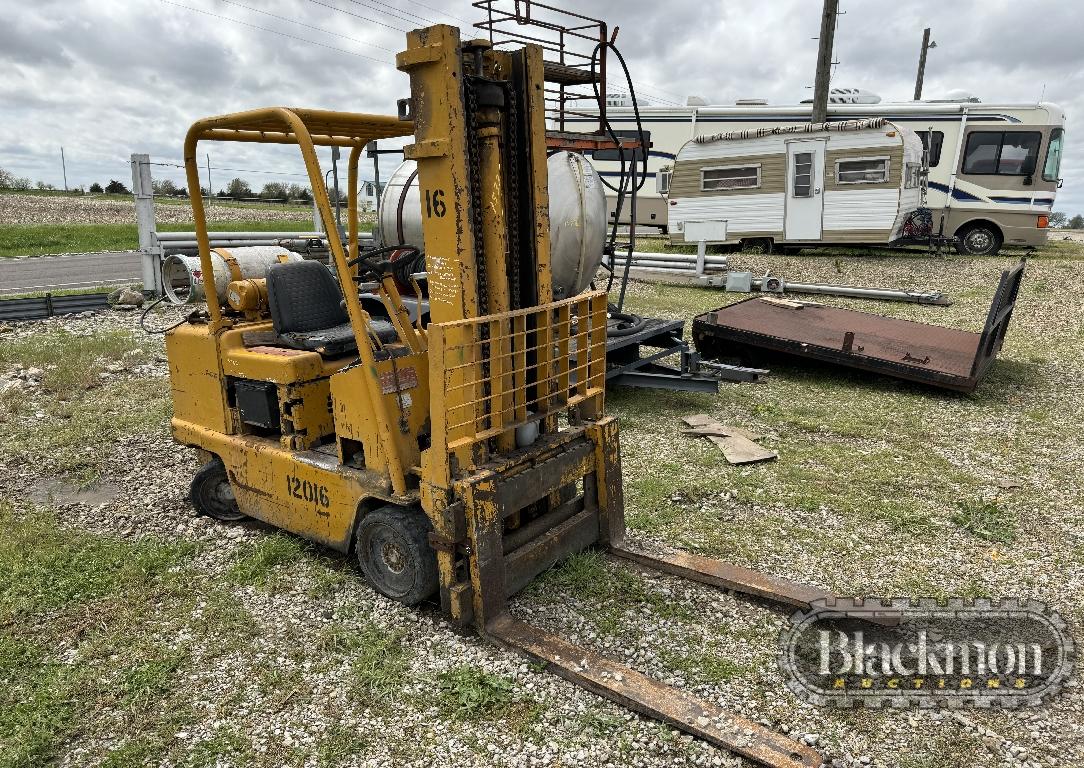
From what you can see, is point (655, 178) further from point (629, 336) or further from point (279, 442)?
point (279, 442)

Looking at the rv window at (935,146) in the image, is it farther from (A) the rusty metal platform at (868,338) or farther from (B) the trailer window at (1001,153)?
(A) the rusty metal platform at (868,338)

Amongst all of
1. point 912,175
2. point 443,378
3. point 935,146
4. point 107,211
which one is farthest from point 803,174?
point 107,211

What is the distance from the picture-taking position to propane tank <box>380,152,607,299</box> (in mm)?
6359

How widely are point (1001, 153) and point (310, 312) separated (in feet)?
66.2

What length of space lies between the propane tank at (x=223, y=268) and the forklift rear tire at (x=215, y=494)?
1284 millimetres

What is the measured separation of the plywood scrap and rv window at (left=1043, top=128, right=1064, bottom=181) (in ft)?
53.8

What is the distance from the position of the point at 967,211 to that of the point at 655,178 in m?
9.25

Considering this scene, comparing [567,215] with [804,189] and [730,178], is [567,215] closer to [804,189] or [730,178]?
[804,189]

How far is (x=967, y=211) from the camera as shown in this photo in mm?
19297

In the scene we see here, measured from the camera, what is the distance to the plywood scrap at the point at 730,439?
6562 mm

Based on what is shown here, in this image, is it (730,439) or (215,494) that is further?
(730,439)

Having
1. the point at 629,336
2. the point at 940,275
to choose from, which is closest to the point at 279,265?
the point at 629,336

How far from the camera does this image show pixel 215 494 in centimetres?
546

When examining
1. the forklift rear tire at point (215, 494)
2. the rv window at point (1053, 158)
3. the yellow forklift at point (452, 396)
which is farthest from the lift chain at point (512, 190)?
the rv window at point (1053, 158)
